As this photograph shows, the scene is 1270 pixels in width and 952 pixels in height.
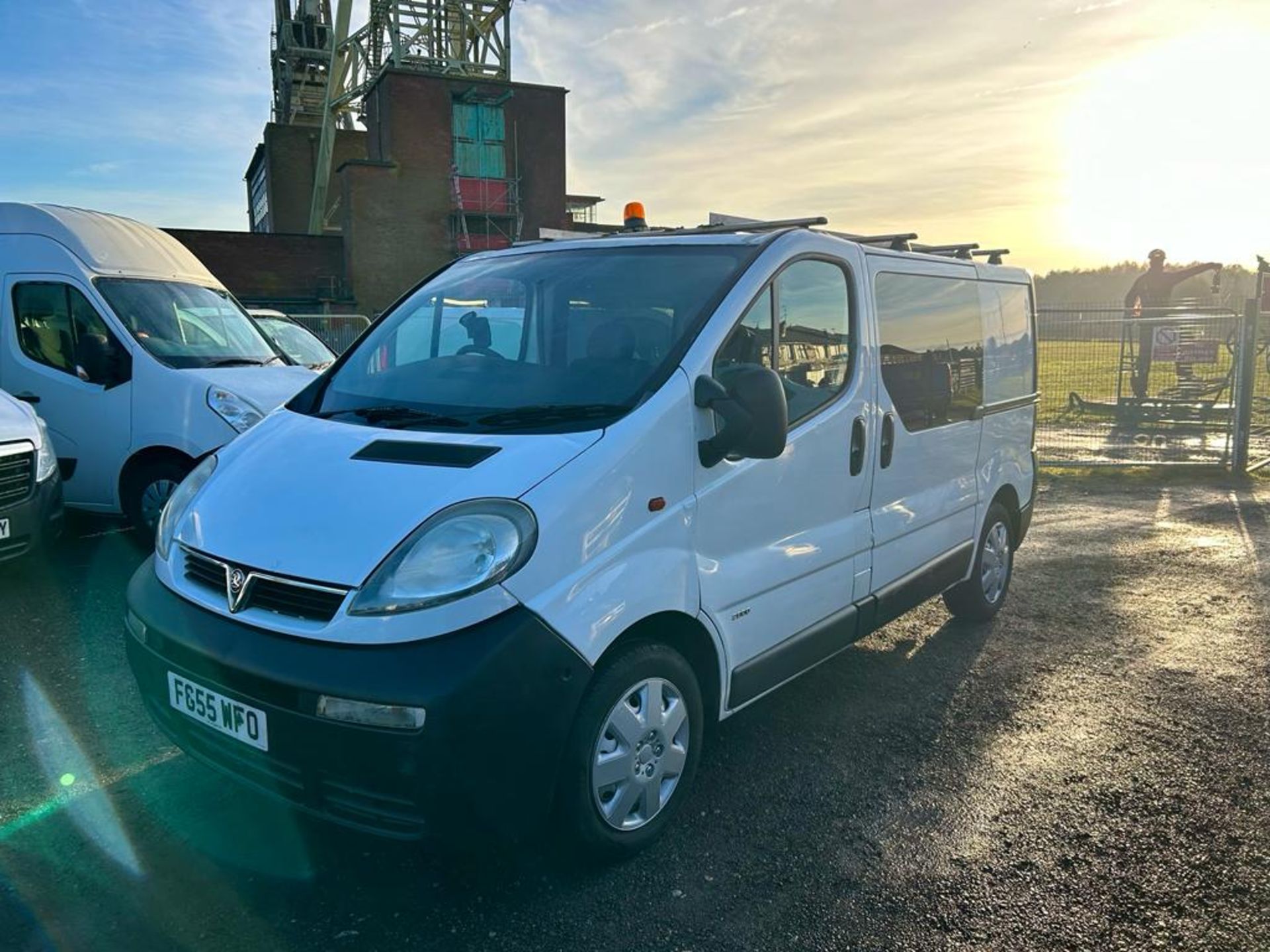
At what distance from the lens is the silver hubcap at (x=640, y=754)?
273cm

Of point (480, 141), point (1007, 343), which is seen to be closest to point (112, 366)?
point (1007, 343)

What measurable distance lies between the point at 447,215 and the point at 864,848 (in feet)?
83.6

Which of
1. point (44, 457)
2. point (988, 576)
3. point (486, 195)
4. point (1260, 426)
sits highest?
point (486, 195)

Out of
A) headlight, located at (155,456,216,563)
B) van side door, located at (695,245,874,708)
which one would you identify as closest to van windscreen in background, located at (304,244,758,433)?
van side door, located at (695,245,874,708)

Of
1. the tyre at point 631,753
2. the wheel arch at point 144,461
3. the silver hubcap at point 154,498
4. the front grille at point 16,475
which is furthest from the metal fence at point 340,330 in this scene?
the tyre at point 631,753

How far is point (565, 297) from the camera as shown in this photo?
11.7 ft

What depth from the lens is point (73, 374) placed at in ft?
22.0

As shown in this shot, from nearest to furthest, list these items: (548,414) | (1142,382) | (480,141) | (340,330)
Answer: (548,414) < (1142,382) < (340,330) < (480,141)

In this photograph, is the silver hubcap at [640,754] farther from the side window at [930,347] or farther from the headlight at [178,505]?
the side window at [930,347]

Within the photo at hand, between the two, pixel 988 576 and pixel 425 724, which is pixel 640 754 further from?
pixel 988 576

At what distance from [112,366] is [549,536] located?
212 inches

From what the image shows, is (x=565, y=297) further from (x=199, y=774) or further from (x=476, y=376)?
(x=199, y=774)

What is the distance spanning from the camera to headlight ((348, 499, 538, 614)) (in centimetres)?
244

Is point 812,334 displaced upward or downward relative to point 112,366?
upward
